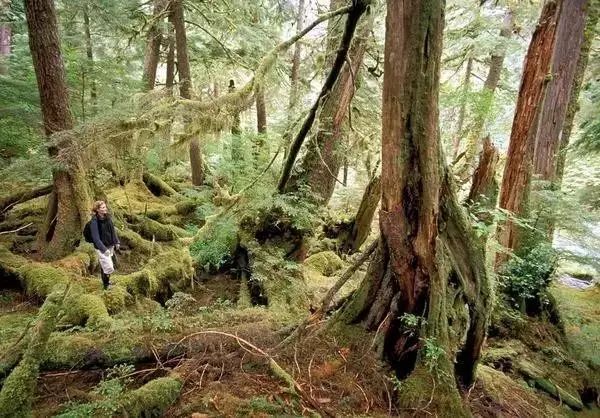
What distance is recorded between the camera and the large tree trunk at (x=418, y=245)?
2920 millimetres

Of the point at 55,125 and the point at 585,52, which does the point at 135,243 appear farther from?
the point at 585,52

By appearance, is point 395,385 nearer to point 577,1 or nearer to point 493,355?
point 493,355

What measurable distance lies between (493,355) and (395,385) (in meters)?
2.69

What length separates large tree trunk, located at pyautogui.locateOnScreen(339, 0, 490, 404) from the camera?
2.92 m

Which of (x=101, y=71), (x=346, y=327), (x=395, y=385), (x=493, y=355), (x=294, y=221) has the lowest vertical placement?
(x=493, y=355)

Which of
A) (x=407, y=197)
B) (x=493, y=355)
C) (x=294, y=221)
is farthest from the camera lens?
(x=294, y=221)

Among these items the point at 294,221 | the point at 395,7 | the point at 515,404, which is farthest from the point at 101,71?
the point at 515,404

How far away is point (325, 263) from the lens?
834cm

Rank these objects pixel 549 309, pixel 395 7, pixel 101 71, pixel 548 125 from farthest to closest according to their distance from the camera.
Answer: pixel 101 71
pixel 548 125
pixel 549 309
pixel 395 7

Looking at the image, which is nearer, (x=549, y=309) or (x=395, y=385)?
(x=395, y=385)

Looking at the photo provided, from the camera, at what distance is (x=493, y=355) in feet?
17.0

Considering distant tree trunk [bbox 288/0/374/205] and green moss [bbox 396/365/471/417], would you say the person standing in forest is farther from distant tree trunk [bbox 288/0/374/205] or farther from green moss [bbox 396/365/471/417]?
green moss [bbox 396/365/471/417]

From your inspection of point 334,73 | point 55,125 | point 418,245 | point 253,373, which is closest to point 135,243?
point 55,125

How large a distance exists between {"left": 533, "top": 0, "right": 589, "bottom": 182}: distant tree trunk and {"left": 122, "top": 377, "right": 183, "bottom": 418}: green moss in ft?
24.3
